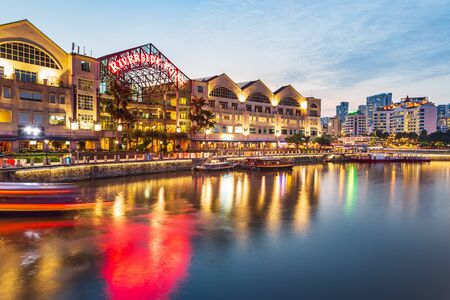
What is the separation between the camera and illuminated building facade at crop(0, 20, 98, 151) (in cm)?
5709

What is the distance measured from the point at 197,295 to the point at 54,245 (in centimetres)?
1106

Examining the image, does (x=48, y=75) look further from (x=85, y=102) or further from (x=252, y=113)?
(x=252, y=113)

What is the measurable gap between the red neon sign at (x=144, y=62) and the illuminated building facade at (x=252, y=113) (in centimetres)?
599

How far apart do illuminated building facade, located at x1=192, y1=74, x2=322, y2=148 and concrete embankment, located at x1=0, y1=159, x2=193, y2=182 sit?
95.2 ft

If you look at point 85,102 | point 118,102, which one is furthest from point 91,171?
point 85,102

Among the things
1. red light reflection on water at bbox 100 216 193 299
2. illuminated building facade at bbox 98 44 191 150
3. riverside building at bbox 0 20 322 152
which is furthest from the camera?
illuminated building facade at bbox 98 44 191 150

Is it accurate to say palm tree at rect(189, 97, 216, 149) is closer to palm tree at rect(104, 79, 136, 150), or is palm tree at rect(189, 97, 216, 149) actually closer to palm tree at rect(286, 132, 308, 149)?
palm tree at rect(104, 79, 136, 150)

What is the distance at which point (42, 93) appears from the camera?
61531 millimetres

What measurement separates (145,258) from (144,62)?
66.2m

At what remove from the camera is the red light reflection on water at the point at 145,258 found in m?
16.7

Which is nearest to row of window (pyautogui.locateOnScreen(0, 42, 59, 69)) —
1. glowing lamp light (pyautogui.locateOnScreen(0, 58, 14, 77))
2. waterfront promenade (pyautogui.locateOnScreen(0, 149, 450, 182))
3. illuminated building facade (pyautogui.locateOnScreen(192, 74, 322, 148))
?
glowing lamp light (pyautogui.locateOnScreen(0, 58, 14, 77))

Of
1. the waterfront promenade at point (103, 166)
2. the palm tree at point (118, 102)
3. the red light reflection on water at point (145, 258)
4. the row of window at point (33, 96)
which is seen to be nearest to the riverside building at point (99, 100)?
the row of window at point (33, 96)

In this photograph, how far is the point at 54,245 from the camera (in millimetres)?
22562

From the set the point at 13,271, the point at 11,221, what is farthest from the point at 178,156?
the point at 13,271
